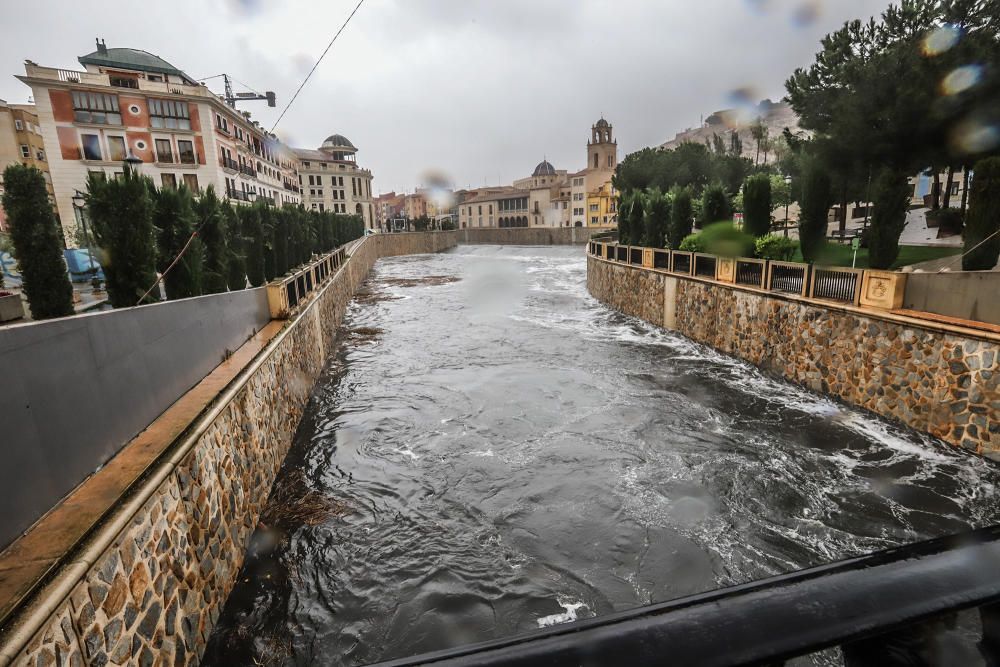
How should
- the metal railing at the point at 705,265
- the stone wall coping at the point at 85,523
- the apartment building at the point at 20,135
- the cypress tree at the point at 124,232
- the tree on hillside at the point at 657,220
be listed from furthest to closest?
the apartment building at the point at 20,135 < the tree on hillside at the point at 657,220 < the metal railing at the point at 705,265 < the cypress tree at the point at 124,232 < the stone wall coping at the point at 85,523

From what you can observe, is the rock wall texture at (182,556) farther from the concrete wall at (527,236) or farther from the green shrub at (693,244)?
the concrete wall at (527,236)

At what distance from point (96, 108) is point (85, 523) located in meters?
36.4

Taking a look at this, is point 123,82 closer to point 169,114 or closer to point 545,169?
point 169,114

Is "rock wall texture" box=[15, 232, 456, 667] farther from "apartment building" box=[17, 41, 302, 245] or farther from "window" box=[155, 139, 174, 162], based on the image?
"window" box=[155, 139, 174, 162]

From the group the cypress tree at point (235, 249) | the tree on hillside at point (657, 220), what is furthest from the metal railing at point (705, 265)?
the cypress tree at point (235, 249)

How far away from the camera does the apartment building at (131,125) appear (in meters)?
29.5

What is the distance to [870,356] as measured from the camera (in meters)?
10.2

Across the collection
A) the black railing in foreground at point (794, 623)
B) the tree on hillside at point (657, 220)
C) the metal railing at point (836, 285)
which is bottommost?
the metal railing at point (836, 285)

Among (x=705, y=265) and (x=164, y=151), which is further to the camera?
(x=164, y=151)

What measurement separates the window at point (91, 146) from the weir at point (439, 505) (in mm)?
27189

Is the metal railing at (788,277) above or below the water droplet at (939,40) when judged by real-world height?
below

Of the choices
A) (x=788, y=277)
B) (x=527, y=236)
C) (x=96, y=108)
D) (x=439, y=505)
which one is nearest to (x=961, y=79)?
(x=788, y=277)

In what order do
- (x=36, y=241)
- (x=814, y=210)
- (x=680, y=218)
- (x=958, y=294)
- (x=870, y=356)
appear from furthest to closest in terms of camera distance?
(x=680, y=218), (x=814, y=210), (x=870, y=356), (x=958, y=294), (x=36, y=241)

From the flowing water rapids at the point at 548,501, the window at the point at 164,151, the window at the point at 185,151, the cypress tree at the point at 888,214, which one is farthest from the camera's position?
the window at the point at 185,151
